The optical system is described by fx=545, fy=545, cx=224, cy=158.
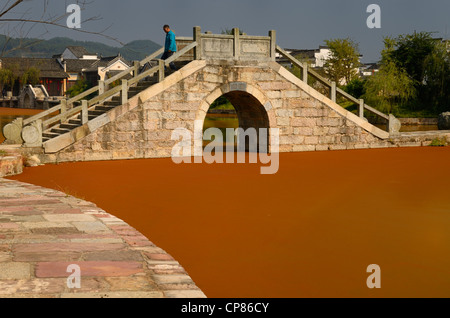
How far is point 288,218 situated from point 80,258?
3.93m

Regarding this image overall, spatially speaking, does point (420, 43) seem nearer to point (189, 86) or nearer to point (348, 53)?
point (348, 53)

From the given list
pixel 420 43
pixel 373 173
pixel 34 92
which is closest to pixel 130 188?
pixel 373 173

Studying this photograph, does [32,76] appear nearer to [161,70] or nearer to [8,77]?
[8,77]

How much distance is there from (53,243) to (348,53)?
46.5 m

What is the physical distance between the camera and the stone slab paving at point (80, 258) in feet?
14.8

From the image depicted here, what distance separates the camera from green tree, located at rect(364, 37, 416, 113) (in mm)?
36750

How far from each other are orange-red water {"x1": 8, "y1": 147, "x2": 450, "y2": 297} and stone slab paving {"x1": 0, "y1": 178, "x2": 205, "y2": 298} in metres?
0.59

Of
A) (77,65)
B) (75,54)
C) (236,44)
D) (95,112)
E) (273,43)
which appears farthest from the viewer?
(75,54)

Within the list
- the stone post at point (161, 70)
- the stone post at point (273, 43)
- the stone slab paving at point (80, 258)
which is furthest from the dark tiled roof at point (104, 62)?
the stone slab paving at point (80, 258)

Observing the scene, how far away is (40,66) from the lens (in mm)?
68000

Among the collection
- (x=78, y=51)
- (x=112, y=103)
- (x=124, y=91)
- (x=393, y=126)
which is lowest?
(x=393, y=126)

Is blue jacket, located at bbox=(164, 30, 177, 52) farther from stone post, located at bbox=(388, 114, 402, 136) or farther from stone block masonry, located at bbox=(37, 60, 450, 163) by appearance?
stone post, located at bbox=(388, 114, 402, 136)

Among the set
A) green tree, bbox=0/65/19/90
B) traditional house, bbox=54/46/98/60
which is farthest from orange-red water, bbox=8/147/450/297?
traditional house, bbox=54/46/98/60

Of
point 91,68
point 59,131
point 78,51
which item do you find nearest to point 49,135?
point 59,131
